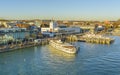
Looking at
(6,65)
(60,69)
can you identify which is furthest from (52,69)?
(6,65)

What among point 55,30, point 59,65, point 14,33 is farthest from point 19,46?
point 55,30

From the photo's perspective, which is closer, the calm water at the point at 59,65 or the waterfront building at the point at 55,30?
the calm water at the point at 59,65

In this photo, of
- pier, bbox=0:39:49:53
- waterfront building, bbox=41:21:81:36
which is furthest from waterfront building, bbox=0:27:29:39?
waterfront building, bbox=41:21:81:36

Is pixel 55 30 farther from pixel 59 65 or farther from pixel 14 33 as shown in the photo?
pixel 59 65

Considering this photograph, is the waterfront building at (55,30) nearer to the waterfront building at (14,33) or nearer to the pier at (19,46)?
the pier at (19,46)

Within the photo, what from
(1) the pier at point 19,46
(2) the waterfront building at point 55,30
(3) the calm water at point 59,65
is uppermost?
(2) the waterfront building at point 55,30

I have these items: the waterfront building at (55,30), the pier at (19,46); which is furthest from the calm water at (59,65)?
the waterfront building at (55,30)

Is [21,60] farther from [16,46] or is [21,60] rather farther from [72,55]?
[16,46]

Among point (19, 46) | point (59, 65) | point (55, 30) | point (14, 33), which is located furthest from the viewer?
point (55, 30)

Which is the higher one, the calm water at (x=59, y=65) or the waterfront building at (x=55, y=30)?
the waterfront building at (x=55, y=30)

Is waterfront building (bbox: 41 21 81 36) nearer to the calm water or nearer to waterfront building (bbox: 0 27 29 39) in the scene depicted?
waterfront building (bbox: 0 27 29 39)

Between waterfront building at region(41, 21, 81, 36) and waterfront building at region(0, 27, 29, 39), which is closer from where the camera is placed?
waterfront building at region(0, 27, 29, 39)
